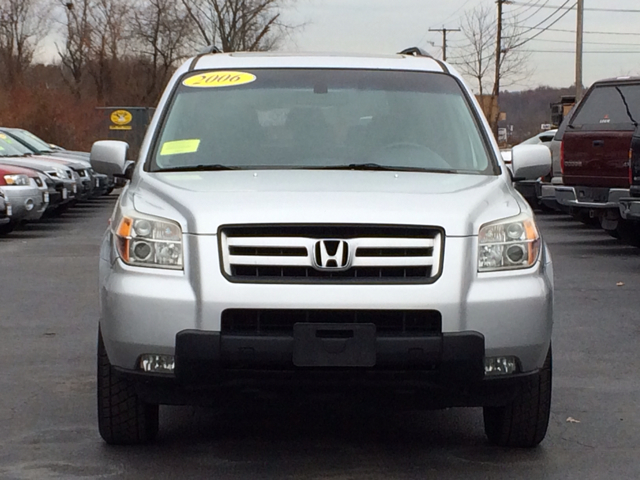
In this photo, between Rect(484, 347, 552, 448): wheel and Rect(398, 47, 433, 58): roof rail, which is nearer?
Rect(484, 347, 552, 448): wheel

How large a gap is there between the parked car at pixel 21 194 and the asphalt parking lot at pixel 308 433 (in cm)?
889

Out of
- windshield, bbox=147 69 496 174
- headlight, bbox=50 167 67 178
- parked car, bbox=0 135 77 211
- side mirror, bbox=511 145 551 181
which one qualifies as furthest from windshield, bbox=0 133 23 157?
side mirror, bbox=511 145 551 181

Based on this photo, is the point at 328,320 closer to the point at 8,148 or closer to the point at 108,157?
the point at 108,157

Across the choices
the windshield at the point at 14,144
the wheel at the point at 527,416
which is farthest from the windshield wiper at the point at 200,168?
the windshield at the point at 14,144

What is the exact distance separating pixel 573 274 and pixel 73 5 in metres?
56.2

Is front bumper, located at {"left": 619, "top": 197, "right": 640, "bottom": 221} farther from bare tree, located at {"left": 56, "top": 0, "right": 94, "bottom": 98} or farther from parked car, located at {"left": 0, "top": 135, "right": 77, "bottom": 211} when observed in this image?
bare tree, located at {"left": 56, "top": 0, "right": 94, "bottom": 98}

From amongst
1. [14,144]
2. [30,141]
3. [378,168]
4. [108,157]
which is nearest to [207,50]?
[108,157]

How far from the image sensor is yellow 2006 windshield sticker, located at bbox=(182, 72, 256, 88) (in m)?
6.32

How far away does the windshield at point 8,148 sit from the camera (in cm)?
2206

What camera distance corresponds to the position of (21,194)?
17625mm

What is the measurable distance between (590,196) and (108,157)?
31.1 feet

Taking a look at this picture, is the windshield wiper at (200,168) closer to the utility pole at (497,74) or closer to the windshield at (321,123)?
the windshield at (321,123)

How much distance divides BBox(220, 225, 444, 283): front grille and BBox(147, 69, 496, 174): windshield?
0.99 meters

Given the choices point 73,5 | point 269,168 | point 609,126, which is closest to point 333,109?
point 269,168
